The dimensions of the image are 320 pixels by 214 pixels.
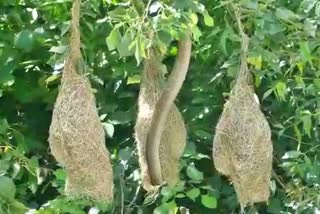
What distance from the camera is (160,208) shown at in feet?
6.31

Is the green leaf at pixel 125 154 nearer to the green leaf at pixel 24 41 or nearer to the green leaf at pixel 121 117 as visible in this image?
the green leaf at pixel 121 117

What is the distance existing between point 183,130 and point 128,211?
0.46m

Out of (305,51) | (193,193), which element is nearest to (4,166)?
(193,193)

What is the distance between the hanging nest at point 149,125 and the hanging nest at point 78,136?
0.47 feet

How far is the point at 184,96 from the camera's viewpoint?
7.19ft

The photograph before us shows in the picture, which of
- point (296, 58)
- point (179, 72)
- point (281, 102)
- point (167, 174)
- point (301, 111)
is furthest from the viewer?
point (281, 102)

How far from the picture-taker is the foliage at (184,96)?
1841mm

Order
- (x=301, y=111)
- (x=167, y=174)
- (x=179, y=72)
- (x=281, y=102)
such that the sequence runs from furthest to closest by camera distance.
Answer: (x=281, y=102)
(x=301, y=111)
(x=167, y=174)
(x=179, y=72)

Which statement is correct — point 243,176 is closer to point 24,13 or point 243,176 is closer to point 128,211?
point 128,211

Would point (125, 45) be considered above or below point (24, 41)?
above

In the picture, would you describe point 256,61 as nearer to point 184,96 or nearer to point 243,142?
point 243,142

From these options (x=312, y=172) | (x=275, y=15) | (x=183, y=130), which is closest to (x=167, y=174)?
(x=183, y=130)

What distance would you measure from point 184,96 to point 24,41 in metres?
0.44

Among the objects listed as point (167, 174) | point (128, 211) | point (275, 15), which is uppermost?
point (275, 15)
